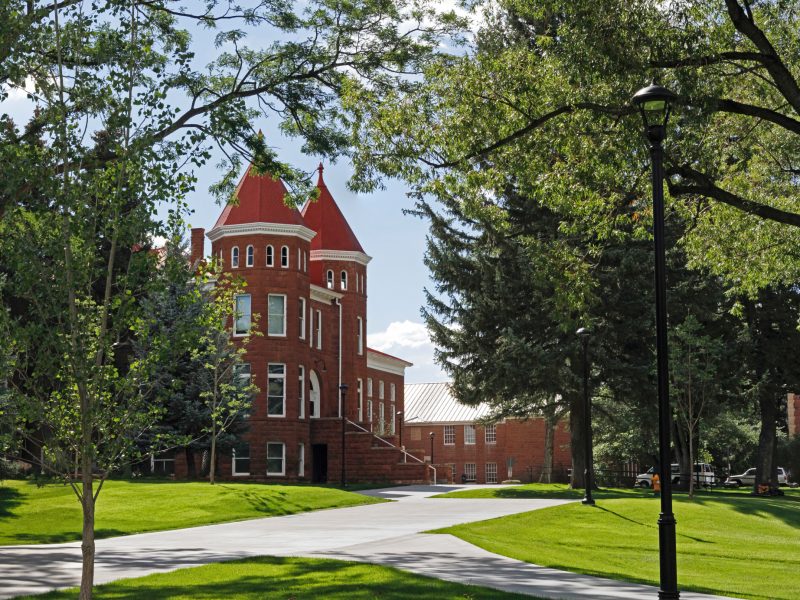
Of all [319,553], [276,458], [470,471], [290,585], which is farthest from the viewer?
[470,471]

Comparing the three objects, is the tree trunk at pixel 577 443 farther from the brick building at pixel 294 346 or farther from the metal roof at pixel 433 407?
the metal roof at pixel 433 407

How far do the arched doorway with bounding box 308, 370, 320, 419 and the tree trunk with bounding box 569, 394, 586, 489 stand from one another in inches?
662

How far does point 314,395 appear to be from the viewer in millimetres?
51938

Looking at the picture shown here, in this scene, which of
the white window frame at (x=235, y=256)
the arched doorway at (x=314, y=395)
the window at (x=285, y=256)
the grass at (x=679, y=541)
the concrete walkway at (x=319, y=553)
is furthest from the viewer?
→ the arched doorway at (x=314, y=395)

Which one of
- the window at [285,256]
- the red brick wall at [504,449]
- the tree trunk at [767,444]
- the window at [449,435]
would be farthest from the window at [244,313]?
the window at [449,435]

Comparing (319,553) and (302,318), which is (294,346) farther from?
(319,553)

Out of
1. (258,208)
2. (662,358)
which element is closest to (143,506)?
(662,358)

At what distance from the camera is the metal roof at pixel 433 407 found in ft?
262

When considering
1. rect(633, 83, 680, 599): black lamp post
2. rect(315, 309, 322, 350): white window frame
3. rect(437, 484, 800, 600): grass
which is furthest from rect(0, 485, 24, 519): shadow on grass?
rect(315, 309, 322, 350): white window frame

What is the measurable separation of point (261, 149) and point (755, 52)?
10381 mm

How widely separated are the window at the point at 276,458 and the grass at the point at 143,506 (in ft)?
41.3

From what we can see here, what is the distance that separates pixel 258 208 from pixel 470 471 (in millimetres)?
38631

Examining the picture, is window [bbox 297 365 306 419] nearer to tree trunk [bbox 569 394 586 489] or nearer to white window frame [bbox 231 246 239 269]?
white window frame [bbox 231 246 239 269]

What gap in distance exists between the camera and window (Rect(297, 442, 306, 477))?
155 ft
